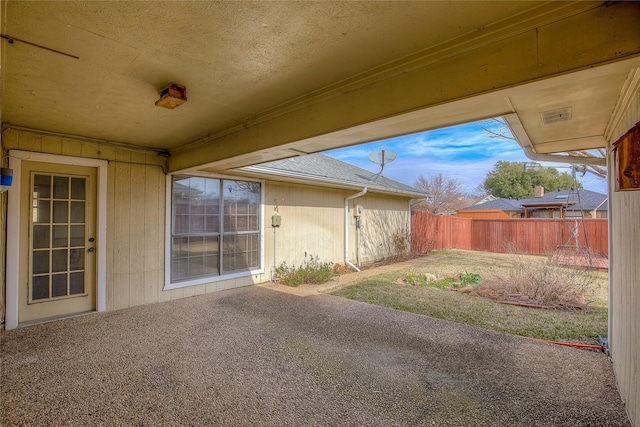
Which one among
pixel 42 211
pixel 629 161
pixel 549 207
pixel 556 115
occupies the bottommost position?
pixel 42 211

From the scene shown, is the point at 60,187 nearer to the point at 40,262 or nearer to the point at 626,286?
the point at 40,262

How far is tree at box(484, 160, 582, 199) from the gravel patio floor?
27.3 meters

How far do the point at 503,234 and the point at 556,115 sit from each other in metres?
11.3

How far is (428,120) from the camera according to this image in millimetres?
2377

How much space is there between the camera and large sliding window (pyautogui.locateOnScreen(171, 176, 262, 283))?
17.1 feet

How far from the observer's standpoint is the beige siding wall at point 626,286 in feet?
6.48

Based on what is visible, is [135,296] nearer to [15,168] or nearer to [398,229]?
[15,168]

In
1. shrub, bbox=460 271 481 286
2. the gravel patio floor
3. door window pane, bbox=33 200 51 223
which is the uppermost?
door window pane, bbox=33 200 51 223

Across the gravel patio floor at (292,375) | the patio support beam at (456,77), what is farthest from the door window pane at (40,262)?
the patio support beam at (456,77)

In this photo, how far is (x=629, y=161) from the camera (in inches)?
61.4

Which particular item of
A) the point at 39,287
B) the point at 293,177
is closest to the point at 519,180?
the point at 293,177

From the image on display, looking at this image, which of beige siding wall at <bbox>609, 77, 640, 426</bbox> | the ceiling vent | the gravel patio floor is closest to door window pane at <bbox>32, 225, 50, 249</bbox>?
the gravel patio floor

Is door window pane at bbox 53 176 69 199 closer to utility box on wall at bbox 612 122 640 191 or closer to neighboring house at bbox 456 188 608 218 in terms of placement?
utility box on wall at bbox 612 122 640 191

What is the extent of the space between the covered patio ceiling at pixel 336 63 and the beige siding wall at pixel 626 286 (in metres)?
0.67
